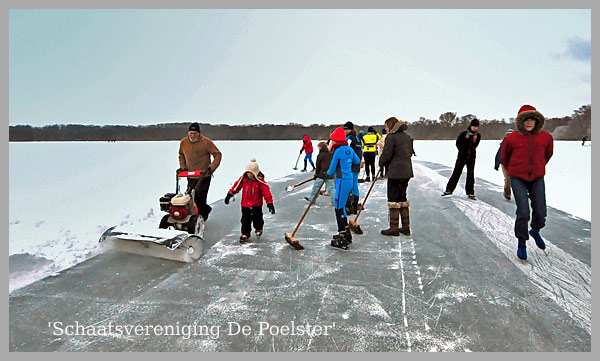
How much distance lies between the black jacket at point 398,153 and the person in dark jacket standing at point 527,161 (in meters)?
1.22

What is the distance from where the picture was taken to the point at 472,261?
12.7 feet

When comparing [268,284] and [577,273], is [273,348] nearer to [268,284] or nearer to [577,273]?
[268,284]

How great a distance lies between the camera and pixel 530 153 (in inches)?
149

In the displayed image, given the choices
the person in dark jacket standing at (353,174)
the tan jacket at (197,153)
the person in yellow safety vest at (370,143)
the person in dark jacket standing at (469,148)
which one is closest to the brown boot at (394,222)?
the person in dark jacket standing at (353,174)

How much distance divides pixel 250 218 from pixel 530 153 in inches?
146

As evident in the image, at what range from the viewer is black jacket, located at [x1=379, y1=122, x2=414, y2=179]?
4.73 m

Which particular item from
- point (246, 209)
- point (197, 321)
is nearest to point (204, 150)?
point (246, 209)

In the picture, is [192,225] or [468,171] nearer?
[192,225]

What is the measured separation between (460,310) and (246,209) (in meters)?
2.98

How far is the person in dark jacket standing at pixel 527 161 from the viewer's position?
379 cm

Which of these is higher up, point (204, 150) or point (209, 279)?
point (204, 150)

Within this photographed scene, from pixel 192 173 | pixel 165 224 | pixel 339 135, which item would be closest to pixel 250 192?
pixel 192 173

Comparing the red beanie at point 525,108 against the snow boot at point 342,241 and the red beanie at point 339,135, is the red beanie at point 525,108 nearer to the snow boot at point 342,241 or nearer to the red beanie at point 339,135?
the red beanie at point 339,135

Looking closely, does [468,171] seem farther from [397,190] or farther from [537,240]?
[397,190]
